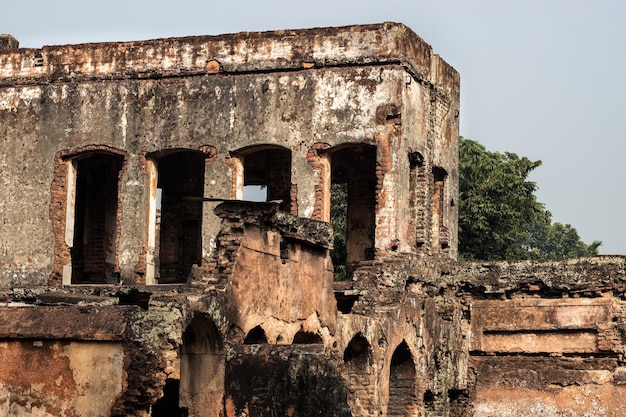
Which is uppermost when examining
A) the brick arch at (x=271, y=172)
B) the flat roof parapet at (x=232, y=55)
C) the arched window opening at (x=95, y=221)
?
the flat roof parapet at (x=232, y=55)

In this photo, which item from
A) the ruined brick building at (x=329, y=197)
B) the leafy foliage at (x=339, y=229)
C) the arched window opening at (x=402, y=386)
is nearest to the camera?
the arched window opening at (x=402, y=386)

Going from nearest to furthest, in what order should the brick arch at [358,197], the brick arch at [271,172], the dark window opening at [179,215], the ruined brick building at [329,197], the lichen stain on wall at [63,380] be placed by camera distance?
the lichen stain on wall at [63,380] < the ruined brick building at [329,197] < the brick arch at [358,197] < the brick arch at [271,172] < the dark window opening at [179,215]

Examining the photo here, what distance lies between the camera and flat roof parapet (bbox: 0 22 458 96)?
65.4ft

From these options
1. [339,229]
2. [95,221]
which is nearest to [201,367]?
[95,221]

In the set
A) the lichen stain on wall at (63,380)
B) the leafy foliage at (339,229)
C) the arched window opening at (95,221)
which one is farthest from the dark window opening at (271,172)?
the lichen stain on wall at (63,380)

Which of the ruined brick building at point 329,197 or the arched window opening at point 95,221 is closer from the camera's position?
the ruined brick building at point 329,197

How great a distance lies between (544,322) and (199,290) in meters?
7.76

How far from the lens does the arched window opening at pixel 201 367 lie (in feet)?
45.6

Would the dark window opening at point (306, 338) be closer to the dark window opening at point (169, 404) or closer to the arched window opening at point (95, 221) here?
the dark window opening at point (169, 404)

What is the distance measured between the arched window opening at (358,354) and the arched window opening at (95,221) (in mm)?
6243

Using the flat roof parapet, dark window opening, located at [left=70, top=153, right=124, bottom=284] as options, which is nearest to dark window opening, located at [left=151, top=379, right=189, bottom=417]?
the flat roof parapet

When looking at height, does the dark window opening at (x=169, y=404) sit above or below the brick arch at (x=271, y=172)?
below

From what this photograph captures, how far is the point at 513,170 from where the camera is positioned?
1182 inches

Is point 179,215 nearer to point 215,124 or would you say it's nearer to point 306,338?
point 215,124
